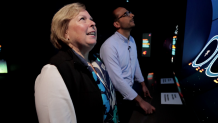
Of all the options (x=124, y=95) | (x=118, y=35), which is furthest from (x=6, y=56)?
(x=124, y=95)

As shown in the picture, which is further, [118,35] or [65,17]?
[118,35]

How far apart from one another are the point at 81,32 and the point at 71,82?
1.05 ft

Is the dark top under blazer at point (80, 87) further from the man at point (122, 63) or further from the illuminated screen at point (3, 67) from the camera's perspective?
the illuminated screen at point (3, 67)

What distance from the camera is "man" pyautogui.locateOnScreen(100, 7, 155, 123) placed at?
135 cm

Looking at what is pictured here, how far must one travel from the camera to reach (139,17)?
19.2 ft

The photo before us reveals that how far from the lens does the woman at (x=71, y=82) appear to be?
62 centimetres

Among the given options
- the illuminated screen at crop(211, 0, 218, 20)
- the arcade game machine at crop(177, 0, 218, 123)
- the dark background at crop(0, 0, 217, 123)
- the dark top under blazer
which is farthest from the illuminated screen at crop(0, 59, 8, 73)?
the illuminated screen at crop(211, 0, 218, 20)

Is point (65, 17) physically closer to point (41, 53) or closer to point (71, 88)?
point (71, 88)

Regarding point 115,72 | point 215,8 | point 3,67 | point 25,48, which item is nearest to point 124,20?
point 115,72

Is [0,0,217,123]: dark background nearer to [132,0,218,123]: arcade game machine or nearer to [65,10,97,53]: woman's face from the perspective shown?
[132,0,218,123]: arcade game machine

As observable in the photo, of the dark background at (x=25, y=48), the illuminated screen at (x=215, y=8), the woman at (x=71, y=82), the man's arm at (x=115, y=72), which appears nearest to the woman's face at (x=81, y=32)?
the woman at (x=71, y=82)

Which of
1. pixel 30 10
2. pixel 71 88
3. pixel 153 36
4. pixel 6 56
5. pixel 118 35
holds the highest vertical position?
pixel 30 10

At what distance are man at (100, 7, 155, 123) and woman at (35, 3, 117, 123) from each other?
441 mm

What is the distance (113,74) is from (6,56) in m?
1.94
